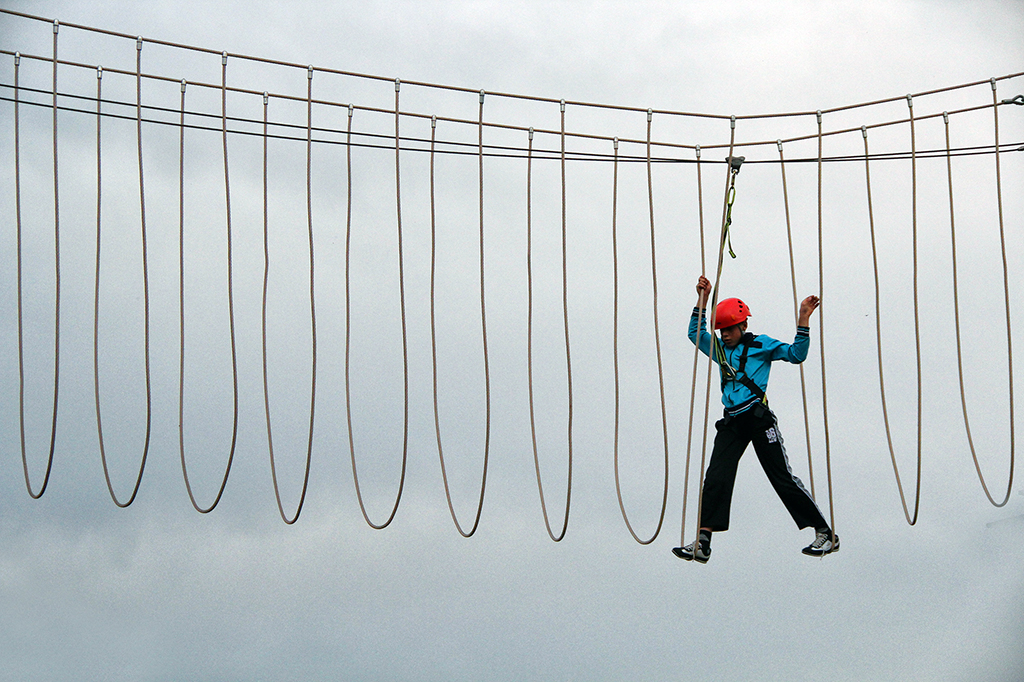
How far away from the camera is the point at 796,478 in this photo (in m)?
6.93

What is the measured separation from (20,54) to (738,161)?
429 cm

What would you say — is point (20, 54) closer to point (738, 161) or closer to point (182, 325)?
point (182, 325)

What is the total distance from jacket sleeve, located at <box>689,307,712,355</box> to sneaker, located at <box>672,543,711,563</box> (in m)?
1.23

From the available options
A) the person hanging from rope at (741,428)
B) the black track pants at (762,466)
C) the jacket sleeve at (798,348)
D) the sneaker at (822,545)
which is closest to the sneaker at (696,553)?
the person hanging from rope at (741,428)

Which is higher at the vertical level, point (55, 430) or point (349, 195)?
point (349, 195)

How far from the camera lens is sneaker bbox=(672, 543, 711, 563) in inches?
264

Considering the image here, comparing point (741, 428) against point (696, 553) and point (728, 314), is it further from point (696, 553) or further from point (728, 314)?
point (696, 553)

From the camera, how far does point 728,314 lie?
689 cm

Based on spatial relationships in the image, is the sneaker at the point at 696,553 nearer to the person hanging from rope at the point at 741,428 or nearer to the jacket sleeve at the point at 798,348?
the person hanging from rope at the point at 741,428

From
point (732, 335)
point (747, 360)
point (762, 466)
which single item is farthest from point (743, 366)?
point (762, 466)

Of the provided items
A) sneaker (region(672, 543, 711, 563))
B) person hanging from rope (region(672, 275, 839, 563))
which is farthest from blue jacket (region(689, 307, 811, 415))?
sneaker (region(672, 543, 711, 563))

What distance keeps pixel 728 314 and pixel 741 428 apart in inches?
28.8

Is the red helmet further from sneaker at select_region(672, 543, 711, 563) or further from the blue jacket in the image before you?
sneaker at select_region(672, 543, 711, 563)

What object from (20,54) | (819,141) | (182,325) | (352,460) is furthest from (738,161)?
(20,54)
